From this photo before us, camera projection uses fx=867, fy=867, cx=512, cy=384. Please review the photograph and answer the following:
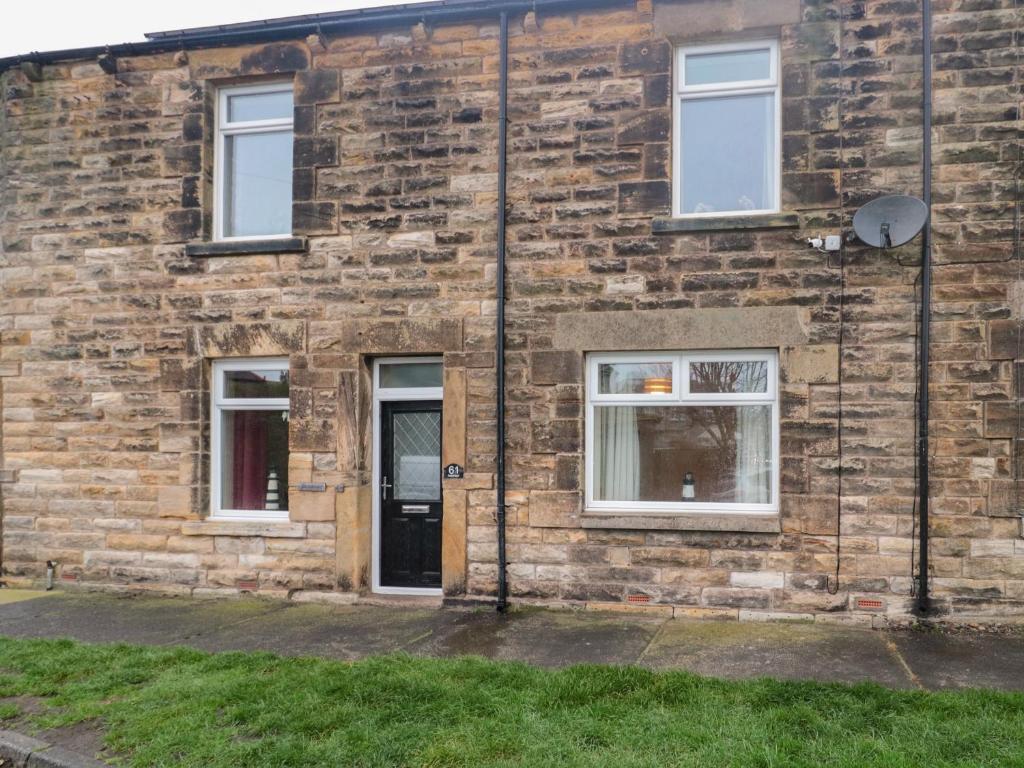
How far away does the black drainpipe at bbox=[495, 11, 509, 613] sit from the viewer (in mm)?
8102

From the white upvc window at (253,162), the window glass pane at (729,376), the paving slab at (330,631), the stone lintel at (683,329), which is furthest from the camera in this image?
the white upvc window at (253,162)

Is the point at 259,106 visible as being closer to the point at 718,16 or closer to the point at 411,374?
the point at 411,374

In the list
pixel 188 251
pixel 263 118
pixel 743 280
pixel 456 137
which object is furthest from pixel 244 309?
pixel 743 280

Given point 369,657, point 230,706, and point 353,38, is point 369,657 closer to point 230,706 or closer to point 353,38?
point 230,706

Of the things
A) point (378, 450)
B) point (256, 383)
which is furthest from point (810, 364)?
point (256, 383)

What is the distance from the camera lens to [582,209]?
810 centimetres

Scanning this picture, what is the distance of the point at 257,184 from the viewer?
9273mm

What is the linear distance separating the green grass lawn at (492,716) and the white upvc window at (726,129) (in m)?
4.49

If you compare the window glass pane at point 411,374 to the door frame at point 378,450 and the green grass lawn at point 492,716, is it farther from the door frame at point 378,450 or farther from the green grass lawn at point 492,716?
the green grass lawn at point 492,716

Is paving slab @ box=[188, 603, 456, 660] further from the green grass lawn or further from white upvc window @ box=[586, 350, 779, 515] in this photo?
white upvc window @ box=[586, 350, 779, 515]

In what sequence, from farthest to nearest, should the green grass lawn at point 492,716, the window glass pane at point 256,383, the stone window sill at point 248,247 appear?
the window glass pane at point 256,383 < the stone window sill at point 248,247 < the green grass lawn at point 492,716

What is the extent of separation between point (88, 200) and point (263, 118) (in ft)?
6.83

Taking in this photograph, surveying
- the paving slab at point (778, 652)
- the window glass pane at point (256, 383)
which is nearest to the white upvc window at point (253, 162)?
the window glass pane at point (256, 383)

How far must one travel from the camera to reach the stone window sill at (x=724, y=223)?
24.9 ft
